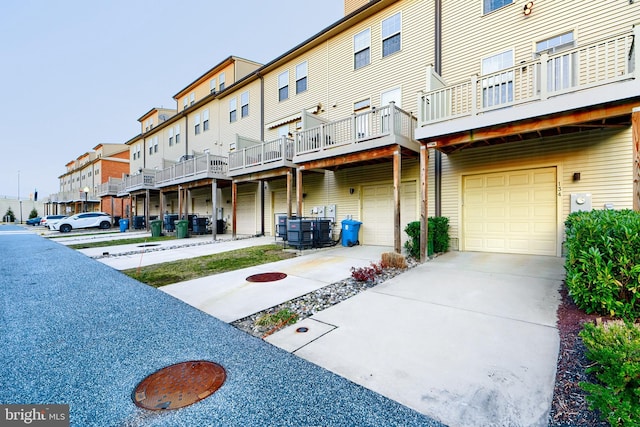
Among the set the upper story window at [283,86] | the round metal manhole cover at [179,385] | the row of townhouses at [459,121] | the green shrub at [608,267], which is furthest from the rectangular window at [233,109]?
the green shrub at [608,267]

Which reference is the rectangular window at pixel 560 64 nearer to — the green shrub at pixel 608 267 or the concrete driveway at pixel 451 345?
the green shrub at pixel 608 267

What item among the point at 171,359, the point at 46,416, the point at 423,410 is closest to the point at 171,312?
the point at 171,359

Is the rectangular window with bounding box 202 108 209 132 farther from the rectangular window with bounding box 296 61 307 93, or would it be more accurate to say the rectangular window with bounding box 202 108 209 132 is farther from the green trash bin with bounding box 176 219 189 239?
the rectangular window with bounding box 296 61 307 93

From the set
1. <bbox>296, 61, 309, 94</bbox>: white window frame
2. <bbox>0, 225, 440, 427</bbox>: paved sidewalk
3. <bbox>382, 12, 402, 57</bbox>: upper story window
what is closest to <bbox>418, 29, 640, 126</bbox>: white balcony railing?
<bbox>382, 12, 402, 57</bbox>: upper story window

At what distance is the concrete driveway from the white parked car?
27.2 m

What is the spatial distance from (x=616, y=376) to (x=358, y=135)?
29.0 ft

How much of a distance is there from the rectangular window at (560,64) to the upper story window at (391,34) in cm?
443

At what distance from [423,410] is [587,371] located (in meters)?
1.33

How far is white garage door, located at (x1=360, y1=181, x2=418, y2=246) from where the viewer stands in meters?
9.97

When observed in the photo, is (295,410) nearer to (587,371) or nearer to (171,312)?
(587,371)

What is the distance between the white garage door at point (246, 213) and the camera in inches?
643

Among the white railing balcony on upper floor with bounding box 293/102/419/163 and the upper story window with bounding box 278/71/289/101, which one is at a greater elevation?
the upper story window with bounding box 278/71/289/101

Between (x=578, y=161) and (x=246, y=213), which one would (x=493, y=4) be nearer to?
(x=578, y=161)

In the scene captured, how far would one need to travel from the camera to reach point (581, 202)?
6.73m
